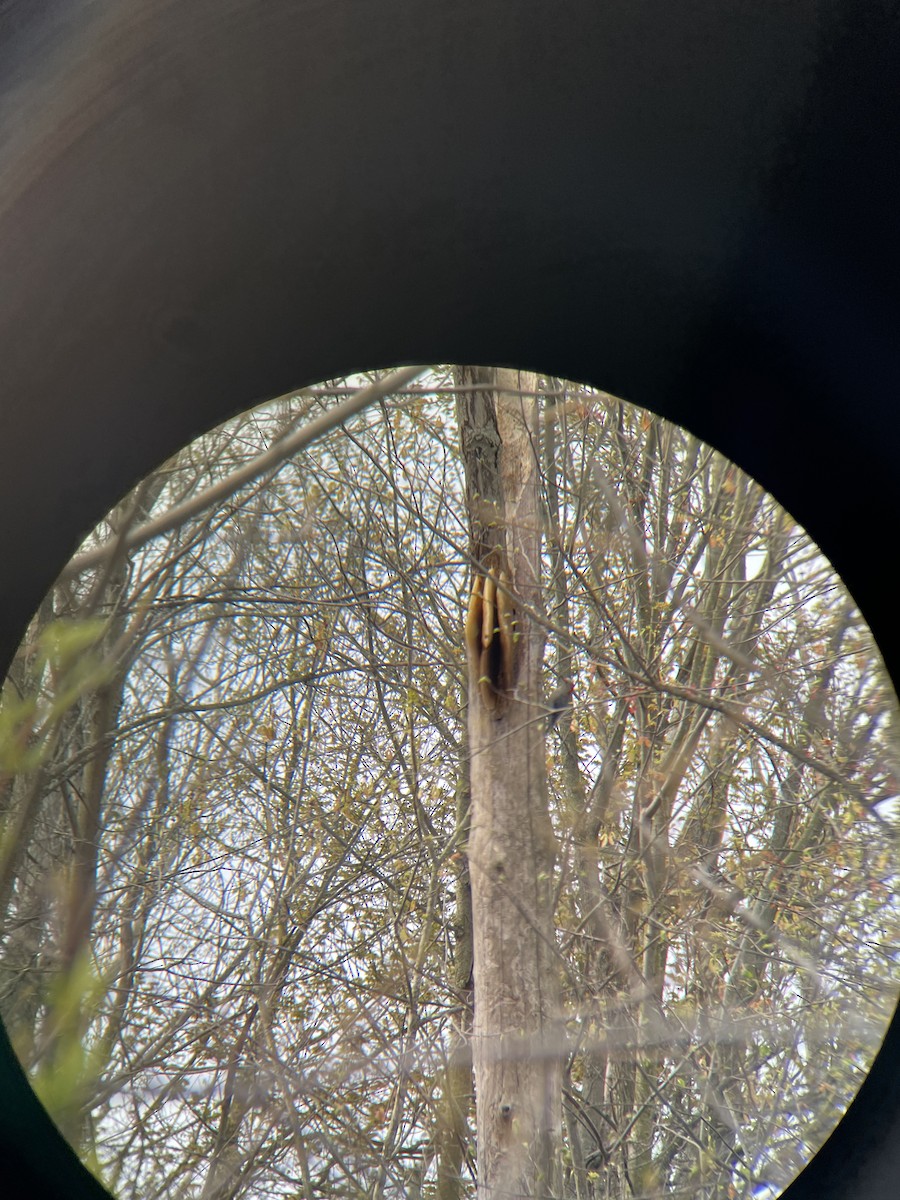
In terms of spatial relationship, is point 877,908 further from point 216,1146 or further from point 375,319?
point 375,319

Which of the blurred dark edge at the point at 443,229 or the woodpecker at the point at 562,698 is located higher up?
the woodpecker at the point at 562,698

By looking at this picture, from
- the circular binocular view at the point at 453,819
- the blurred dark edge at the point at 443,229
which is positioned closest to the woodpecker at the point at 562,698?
the circular binocular view at the point at 453,819

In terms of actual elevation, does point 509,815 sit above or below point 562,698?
below

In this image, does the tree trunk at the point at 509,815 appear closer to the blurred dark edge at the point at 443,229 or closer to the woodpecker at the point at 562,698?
the woodpecker at the point at 562,698

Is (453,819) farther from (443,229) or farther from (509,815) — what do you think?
(443,229)

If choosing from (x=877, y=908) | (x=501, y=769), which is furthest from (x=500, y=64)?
(x=877, y=908)

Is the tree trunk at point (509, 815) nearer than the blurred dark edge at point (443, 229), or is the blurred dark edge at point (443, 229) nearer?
the blurred dark edge at point (443, 229)

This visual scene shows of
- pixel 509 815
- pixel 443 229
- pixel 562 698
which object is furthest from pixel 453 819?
pixel 443 229
